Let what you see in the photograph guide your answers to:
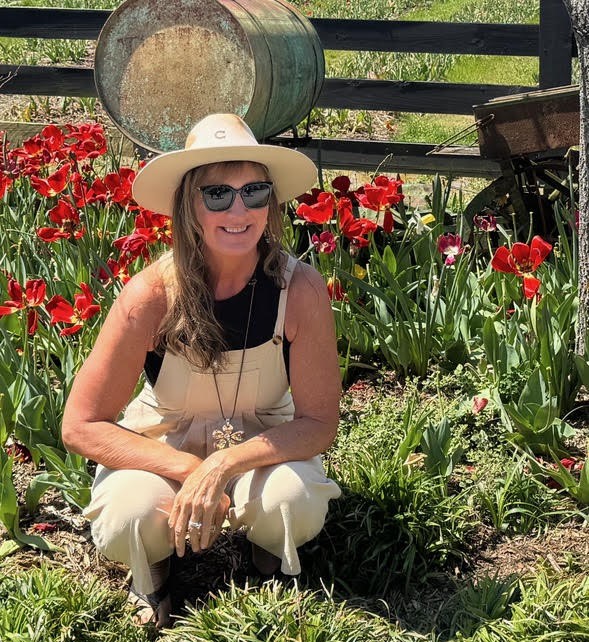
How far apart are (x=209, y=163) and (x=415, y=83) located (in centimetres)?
416

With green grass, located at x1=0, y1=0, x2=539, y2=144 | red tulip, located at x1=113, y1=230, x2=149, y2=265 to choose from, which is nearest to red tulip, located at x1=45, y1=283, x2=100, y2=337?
red tulip, located at x1=113, y1=230, x2=149, y2=265

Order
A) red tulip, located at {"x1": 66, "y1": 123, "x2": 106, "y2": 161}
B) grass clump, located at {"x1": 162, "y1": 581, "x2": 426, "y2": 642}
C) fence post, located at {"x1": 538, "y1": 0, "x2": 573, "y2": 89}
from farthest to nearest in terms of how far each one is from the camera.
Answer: fence post, located at {"x1": 538, "y1": 0, "x2": 573, "y2": 89}
red tulip, located at {"x1": 66, "y1": 123, "x2": 106, "y2": 161}
grass clump, located at {"x1": 162, "y1": 581, "x2": 426, "y2": 642}

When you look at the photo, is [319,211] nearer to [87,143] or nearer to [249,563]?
[87,143]

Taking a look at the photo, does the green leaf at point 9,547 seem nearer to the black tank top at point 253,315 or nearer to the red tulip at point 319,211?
the black tank top at point 253,315

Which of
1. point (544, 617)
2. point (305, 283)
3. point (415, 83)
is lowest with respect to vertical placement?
point (544, 617)

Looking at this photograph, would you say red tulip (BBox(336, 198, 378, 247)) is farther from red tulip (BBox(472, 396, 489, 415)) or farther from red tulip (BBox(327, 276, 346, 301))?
red tulip (BBox(472, 396, 489, 415))

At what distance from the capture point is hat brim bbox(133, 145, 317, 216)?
2381mm

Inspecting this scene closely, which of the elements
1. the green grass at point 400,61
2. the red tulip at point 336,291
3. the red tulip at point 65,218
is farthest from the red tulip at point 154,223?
the green grass at point 400,61

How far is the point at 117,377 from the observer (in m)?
2.47

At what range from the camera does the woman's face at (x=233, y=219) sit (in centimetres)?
241

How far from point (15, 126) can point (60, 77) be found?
1.55 feet

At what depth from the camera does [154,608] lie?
252 cm

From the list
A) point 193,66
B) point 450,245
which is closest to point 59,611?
point 450,245

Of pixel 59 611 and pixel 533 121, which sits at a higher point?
pixel 533 121
